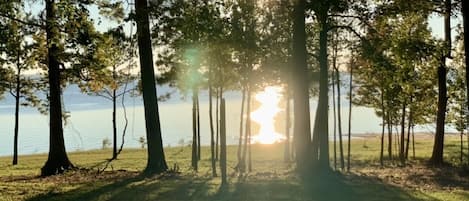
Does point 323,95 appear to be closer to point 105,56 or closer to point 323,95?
point 323,95

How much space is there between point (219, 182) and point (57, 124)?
9.59m

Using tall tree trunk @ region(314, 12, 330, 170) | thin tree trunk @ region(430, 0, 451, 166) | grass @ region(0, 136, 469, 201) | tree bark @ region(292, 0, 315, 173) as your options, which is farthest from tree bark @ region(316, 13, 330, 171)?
thin tree trunk @ region(430, 0, 451, 166)

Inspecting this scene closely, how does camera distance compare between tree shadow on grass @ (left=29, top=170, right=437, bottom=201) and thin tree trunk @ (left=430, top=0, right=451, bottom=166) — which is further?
thin tree trunk @ (left=430, top=0, right=451, bottom=166)

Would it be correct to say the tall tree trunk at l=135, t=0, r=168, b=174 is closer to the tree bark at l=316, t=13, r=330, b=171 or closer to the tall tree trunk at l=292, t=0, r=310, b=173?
the tall tree trunk at l=292, t=0, r=310, b=173

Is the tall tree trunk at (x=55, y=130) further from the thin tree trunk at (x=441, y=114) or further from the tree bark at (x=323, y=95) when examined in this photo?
the thin tree trunk at (x=441, y=114)

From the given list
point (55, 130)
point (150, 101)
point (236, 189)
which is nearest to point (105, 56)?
point (150, 101)

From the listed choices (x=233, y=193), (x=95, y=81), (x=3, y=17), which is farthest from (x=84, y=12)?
(x=233, y=193)

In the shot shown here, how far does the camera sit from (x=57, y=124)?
22.5 metres

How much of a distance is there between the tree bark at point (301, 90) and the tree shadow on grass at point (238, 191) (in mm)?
1204

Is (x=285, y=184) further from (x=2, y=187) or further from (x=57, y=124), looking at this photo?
(x=57, y=124)

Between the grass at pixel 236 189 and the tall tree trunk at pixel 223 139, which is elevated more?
the tall tree trunk at pixel 223 139

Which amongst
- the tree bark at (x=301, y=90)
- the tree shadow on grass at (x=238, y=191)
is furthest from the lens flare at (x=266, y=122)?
the tree shadow on grass at (x=238, y=191)

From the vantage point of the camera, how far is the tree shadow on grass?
1316cm

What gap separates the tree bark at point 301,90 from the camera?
56.0 ft
